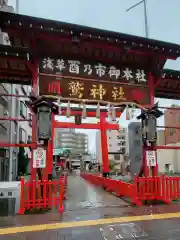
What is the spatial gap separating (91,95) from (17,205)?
16.9 feet

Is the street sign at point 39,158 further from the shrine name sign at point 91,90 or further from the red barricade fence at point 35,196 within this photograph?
the shrine name sign at point 91,90

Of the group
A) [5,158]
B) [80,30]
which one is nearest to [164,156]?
[5,158]

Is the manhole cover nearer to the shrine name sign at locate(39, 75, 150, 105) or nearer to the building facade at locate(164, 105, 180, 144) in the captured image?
the shrine name sign at locate(39, 75, 150, 105)

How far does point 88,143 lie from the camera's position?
145 metres

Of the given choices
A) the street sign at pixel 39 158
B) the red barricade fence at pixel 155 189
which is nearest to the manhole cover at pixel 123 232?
the red barricade fence at pixel 155 189

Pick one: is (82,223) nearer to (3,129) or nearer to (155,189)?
(155,189)

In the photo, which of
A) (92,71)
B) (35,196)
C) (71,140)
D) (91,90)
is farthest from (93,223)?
(71,140)

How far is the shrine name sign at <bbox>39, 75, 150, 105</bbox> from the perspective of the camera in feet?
33.2

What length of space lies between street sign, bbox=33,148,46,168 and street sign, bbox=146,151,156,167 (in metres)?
4.23

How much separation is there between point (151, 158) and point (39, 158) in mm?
4548

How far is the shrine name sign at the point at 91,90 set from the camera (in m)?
10.1

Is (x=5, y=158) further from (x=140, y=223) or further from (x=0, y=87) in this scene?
(x=140, y=223)

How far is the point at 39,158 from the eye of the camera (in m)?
9.14

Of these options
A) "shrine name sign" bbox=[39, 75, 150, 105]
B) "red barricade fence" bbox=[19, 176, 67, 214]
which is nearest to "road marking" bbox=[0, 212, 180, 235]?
"red barricade fence" bbox=[19, 176, 67, 214]
